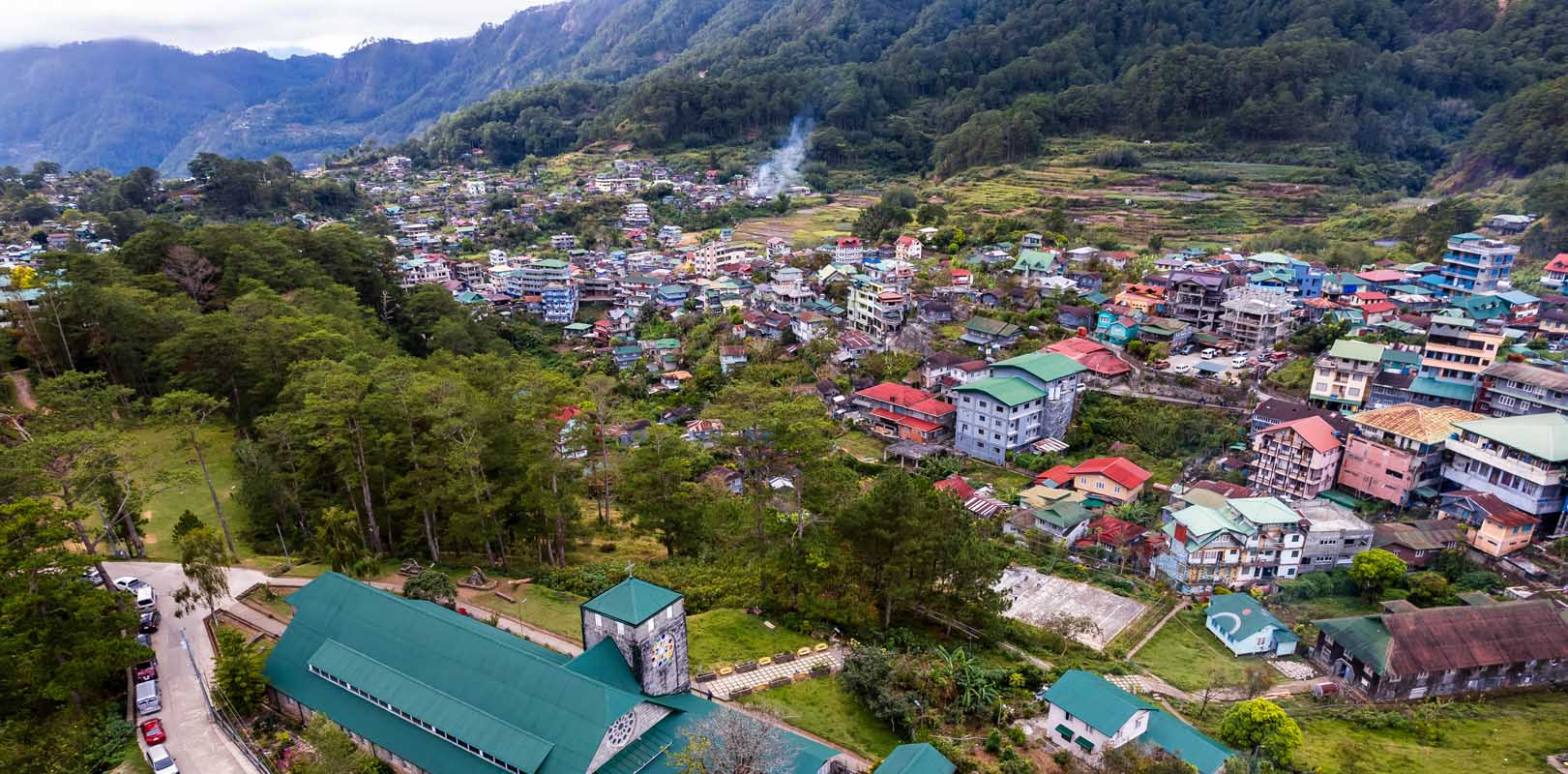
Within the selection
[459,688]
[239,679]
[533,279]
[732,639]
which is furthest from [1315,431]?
[533,279]

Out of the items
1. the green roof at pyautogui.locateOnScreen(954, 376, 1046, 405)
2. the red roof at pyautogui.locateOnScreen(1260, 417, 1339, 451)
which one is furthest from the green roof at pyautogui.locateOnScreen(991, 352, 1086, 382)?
the red roof at pyautogui.locateOnScreen(1260, 417, 1339, 451)

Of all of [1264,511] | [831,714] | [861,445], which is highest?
[831,714]

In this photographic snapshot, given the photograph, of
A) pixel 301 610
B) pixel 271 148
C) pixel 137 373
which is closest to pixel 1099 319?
pixel 301 610

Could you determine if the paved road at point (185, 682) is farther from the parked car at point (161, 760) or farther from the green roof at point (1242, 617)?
the green roof at point (1242, 617)

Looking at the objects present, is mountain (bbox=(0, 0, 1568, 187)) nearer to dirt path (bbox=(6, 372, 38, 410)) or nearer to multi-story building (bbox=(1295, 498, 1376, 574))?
multi-story building (bbox=(1295, 498, 1376, 574))

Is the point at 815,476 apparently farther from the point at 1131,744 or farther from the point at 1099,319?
the point at 1099,319

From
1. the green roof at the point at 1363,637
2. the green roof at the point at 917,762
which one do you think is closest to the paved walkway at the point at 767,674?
the green roof at the point at 917,762

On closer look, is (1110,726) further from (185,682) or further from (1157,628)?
(185,682)
